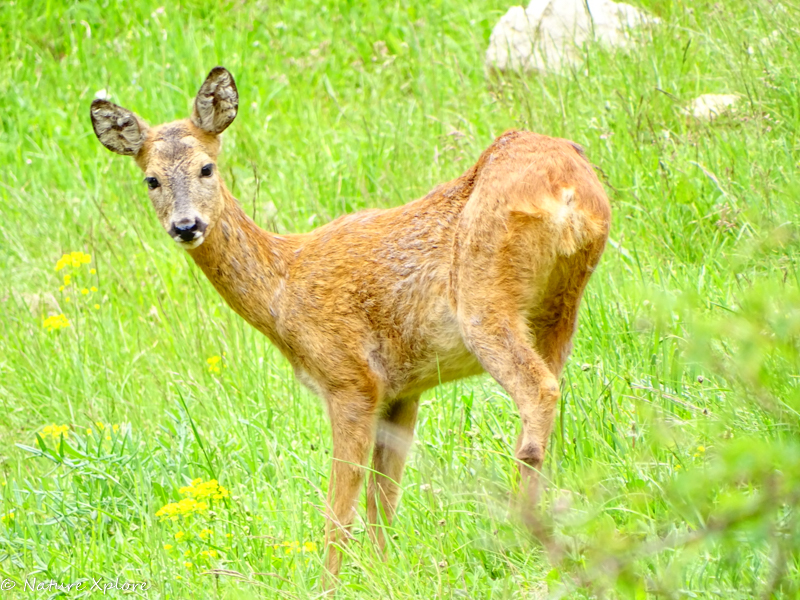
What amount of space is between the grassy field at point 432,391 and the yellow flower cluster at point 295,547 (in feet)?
0.24

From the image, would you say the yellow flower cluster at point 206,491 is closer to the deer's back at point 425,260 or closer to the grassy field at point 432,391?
the grassy field at point 432,391

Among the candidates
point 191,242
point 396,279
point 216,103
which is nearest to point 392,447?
point 396,279

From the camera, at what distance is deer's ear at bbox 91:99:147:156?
4.96m

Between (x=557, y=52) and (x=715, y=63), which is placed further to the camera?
(x=557, y=52)

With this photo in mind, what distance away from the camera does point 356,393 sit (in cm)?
444


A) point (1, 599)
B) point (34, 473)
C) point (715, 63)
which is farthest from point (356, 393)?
point (715, 63)

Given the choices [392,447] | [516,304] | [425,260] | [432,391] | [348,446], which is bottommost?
[432,391]

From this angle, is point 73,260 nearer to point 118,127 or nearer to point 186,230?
point 118,127

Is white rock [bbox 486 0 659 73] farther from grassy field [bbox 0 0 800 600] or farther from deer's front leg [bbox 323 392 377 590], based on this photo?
deer's front leg [bbox 323 392 377 590]

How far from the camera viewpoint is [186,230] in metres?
4.54

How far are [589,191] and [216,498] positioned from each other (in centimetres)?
193

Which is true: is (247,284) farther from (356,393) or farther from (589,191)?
(589,191)

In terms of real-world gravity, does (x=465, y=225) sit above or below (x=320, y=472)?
above

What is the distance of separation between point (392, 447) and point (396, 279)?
2.59ft
